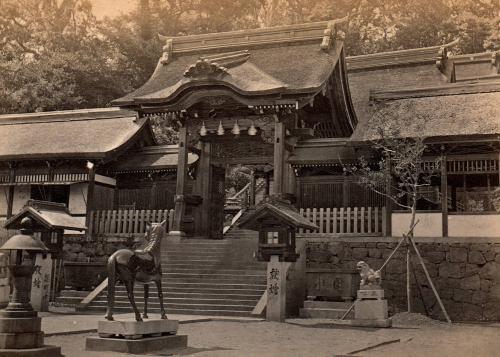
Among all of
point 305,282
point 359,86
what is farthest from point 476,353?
point 359,86

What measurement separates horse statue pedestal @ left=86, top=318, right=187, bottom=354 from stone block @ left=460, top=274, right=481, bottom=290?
10.0 metres

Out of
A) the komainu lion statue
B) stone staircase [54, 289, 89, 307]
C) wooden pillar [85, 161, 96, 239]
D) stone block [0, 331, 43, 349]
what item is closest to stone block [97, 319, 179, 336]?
stone block [0, 331, 43, 349]

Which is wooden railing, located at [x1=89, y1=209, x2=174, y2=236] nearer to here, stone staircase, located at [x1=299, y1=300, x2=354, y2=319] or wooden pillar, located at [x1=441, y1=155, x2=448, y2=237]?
stone staircase, located at [x1=299, y1=300, x2=354, y2=319]

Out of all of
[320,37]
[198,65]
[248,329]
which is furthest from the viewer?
[320,37]

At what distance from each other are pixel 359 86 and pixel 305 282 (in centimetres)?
1268

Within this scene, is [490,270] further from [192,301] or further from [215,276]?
[192,301]

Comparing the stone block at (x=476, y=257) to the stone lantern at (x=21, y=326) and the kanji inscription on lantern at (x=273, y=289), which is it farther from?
the stone lantern at (x=21, y=326)

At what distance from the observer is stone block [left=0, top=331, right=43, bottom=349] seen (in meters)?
7.66

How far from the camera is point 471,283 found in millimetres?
16484

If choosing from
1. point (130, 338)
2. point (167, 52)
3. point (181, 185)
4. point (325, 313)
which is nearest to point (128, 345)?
point (130, 338)

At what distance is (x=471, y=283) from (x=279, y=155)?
21.8ft

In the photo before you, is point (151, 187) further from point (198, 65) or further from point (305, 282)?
point (305, 282)

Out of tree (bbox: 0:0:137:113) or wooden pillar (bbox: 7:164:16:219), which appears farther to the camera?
tree (bbox: 0:0:137:113)

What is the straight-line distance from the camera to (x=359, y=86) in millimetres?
26516
